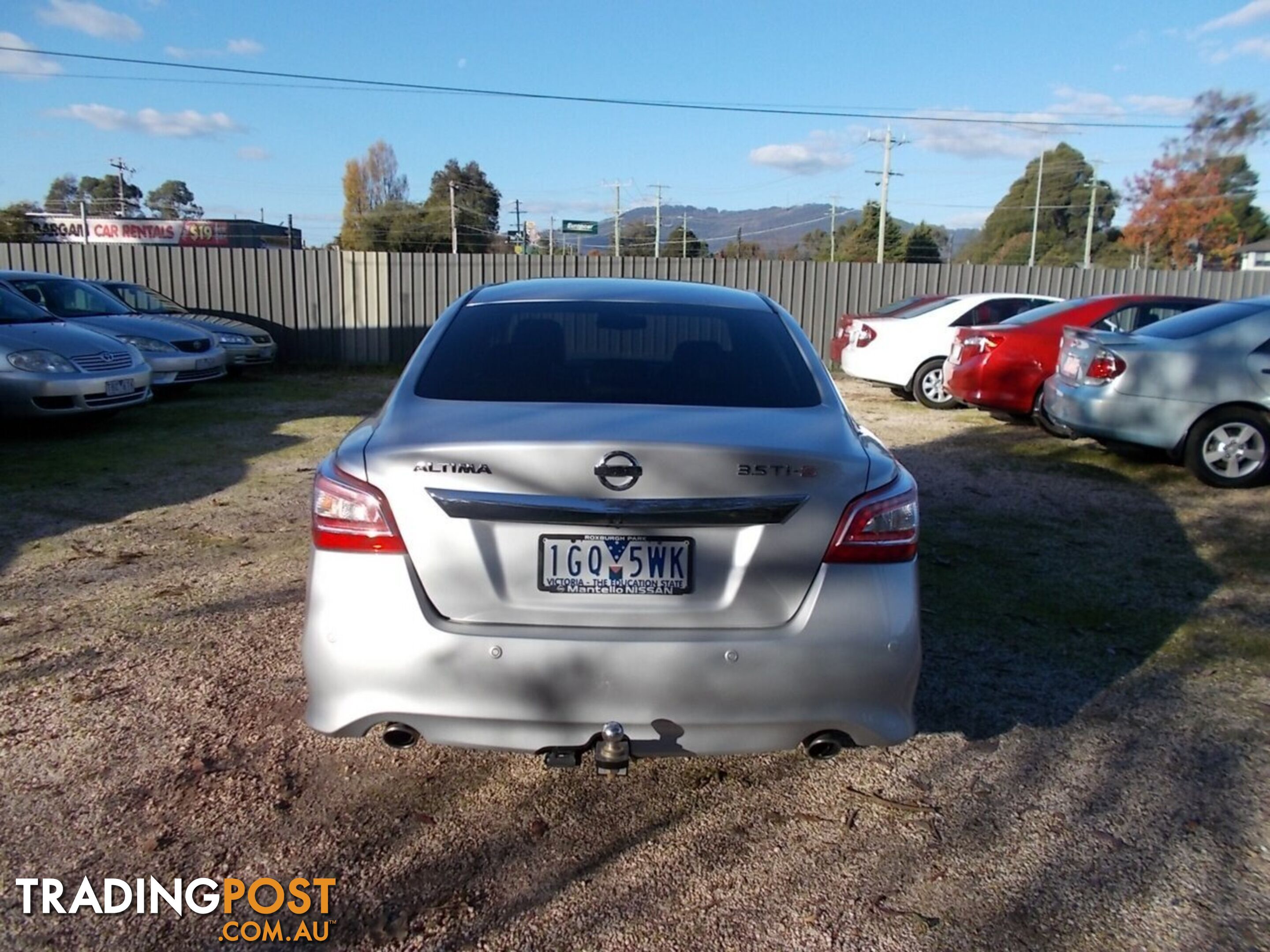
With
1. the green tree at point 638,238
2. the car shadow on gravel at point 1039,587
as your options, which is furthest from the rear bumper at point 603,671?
the green tree at point 638,238

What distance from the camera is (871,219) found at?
56156 millimetres

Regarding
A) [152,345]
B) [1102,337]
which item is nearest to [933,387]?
[1102,337]

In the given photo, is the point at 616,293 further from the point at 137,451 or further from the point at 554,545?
the point at 137,451

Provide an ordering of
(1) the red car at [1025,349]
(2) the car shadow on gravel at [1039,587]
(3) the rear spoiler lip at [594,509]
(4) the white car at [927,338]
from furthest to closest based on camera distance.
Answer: (4) the white car at [927,338] < (1) the red car at [1025,349] < (2) the car shadow on gravel at [1039,587] < (3) the rear spoiler lip at [594,509]

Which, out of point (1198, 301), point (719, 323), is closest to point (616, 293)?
point (719, 323)

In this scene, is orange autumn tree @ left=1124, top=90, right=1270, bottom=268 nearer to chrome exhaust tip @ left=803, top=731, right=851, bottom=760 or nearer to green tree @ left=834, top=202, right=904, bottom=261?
green tree @ left=834, top=202, right=904, bottom=261

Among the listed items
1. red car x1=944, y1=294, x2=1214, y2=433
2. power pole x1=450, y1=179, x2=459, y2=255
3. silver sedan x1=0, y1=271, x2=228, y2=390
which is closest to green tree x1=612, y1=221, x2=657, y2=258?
power pole x1=450, y1=179, x2=459, y2=255

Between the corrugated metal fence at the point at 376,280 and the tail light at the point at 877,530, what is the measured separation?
45.8 ft

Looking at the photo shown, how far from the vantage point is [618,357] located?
3355mm

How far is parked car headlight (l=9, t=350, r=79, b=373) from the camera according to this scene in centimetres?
842

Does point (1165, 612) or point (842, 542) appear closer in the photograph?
point (842, 542)

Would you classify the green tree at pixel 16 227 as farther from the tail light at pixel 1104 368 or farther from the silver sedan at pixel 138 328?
the tail light at pixel 1104 368

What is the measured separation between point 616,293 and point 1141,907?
8.46 ft

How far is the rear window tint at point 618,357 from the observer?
3025mm
